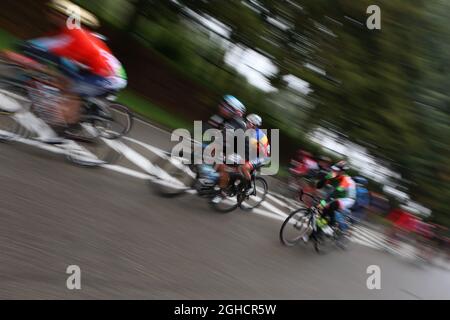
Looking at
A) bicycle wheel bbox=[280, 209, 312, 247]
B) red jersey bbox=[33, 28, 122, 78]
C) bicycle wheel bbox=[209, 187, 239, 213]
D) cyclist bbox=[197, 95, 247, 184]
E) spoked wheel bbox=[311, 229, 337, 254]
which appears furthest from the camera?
spoked wheel bbox=[311, 229, 337, 254]

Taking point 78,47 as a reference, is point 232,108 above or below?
below

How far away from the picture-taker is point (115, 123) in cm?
745

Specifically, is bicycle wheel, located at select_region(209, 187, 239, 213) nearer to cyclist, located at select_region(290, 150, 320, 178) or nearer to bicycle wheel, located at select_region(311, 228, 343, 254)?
bicycle wheel, located at select_region(311, 228, 343, 254)

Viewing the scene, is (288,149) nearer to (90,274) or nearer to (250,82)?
(250,82)

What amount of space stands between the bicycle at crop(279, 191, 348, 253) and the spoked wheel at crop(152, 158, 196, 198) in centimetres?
197

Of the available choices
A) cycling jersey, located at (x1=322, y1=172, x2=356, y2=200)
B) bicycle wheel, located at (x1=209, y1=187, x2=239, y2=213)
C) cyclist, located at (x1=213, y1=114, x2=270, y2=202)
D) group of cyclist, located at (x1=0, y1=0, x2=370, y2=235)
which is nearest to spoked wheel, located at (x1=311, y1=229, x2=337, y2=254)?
cycling jersey, located at (x1=322, y1=172, x2=356, y2=200)

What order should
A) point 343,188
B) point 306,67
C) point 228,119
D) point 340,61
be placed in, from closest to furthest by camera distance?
point 228,119 → point 343,188 → point 340,61 → point 306,67

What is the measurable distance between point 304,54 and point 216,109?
3006 mm

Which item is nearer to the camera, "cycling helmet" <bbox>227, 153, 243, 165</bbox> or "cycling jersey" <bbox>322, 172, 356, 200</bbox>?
"cycling helmet" <bbox>227, 153, 243, 165</bbox>

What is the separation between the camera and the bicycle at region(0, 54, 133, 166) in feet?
20.0

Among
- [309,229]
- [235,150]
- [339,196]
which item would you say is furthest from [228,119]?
[339,196]

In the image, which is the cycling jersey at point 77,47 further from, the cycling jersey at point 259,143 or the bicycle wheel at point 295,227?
the bicycle wheel at point 295,227

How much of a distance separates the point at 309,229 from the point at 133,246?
3.95 m

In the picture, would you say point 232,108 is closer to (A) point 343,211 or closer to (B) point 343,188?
(B) point 343,188
